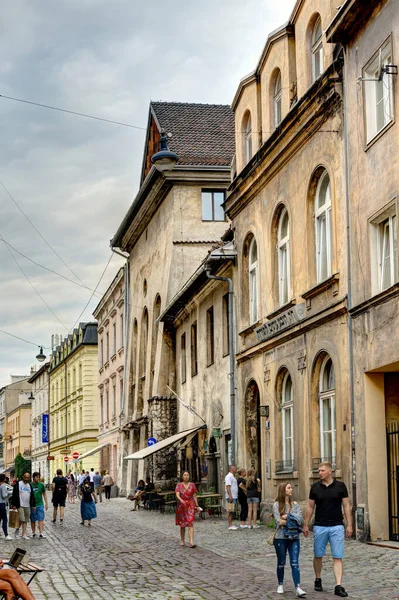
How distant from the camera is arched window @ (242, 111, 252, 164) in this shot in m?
29.3

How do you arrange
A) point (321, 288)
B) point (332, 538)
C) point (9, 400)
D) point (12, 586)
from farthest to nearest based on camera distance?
point (9, 400) → point (321, 288) → point (332, 538) → point (12, 586)

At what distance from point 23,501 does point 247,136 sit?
11.6 metres

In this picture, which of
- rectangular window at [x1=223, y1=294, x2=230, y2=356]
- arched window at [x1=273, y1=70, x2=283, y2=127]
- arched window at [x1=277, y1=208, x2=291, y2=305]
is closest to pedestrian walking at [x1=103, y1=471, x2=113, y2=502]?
rectangular window at [x1=223, y1=294, x2=230, y2=356]

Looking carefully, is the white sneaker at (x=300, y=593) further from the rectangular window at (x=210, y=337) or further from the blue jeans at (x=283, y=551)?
the rectangular window at (x=210, y=337)

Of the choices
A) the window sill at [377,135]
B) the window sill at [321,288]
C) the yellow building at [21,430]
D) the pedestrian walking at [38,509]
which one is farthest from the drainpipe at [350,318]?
the yellow building at [21,430]

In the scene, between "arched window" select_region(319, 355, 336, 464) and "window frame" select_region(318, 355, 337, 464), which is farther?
"arched window" select_region(319, 355, 336, 464)

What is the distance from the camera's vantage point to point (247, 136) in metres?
29.7

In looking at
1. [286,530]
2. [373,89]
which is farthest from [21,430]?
[286,530]

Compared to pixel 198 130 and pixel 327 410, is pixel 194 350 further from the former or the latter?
pixel 327 410

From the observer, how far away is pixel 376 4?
18766 millimetres

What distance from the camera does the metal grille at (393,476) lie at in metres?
18.8

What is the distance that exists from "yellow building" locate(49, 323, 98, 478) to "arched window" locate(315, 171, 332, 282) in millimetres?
45454

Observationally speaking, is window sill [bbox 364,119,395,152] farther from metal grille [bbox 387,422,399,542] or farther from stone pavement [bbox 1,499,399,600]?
stone pavement [bbox 1,499,399,600]

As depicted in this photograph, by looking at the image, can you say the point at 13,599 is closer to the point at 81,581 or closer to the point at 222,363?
the point at 81,581
